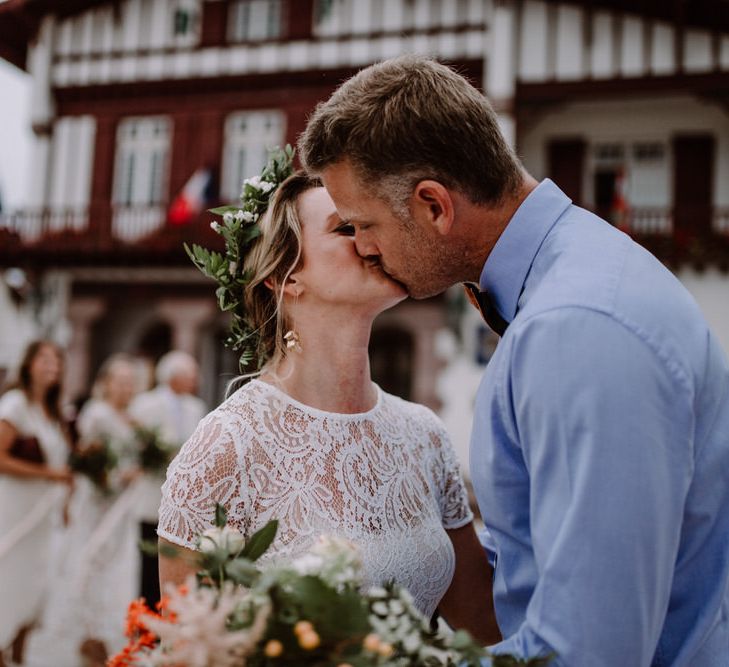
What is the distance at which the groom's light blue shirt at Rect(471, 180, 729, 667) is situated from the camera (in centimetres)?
141

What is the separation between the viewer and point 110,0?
53.6 ft

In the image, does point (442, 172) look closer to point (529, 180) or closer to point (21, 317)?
point (529, 180)

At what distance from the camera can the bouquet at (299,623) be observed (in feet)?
4.32

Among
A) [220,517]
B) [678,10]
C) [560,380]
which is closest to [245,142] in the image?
[678,10]

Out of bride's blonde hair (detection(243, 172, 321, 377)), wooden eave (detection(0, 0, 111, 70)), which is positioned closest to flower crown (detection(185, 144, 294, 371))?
bride's blonde hair (detection(243, 172, 321, 377))

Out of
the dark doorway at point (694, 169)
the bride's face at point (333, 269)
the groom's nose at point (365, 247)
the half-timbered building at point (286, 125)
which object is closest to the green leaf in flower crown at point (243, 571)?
the groom's nose at point (365, 247)

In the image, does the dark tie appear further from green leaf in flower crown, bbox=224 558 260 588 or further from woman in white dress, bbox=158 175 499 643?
green leaf in flower crown, bbox=224 558 260 588

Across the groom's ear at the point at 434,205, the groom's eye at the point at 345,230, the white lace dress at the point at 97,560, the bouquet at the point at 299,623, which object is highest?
the groom's ear at the point at 434,205

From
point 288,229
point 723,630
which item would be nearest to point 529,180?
point 288,229

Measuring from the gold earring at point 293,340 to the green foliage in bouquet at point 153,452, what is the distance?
16.1 feet

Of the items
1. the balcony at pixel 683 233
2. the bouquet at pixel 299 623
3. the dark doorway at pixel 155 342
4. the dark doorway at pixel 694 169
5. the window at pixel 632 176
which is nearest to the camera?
the bouquet at pixel 299 623

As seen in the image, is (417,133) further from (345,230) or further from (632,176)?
(632,176)

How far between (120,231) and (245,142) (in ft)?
9.22

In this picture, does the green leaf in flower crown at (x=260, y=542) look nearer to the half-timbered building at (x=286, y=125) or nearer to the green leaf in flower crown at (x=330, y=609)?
the green leaf in flower crown at (x=330, y=609)
